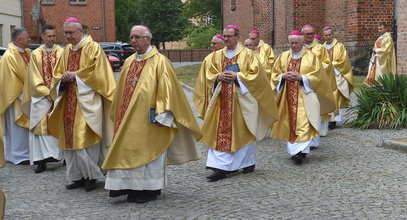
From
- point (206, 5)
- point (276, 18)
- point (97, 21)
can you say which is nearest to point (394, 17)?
point (276, 18)

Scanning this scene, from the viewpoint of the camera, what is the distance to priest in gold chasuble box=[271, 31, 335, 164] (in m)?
8.95

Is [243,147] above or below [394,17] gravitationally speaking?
below

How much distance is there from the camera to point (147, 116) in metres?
6.64

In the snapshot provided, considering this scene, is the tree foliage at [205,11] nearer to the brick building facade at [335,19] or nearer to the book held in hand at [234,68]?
the brick building facade at [335,19]

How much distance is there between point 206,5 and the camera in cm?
6266

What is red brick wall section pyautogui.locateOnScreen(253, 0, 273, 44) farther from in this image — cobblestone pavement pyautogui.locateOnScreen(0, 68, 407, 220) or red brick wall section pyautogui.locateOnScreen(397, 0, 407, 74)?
cobblestone pavement pyautogui.locateOnScreen(0, 68, 407, 220)

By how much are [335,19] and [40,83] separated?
15352mm

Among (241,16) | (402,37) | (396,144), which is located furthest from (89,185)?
(241,16)

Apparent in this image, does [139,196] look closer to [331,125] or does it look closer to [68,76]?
[68,76]

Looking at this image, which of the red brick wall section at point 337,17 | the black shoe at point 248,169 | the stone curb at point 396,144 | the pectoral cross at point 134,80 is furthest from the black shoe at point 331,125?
the red brick wall section at point 337,17

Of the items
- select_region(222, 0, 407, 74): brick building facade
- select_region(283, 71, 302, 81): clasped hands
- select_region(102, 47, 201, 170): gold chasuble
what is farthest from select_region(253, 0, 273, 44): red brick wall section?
select_region(102, 47, 201, 170): gold chasuble

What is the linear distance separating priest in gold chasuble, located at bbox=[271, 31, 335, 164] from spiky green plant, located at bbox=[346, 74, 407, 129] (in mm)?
2786

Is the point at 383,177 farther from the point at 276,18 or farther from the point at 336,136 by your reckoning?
the point at 276,18

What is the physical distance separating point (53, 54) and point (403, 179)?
5.09 meters
